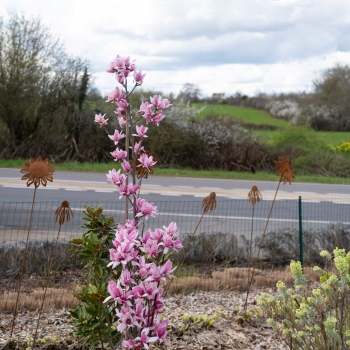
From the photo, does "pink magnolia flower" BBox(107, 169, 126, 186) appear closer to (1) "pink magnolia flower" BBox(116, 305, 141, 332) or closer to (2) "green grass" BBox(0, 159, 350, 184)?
(1) "pink magnolia flower" BBox(116, 305, 141, 332)

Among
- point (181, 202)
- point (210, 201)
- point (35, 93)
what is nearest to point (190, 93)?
point (35, 93)

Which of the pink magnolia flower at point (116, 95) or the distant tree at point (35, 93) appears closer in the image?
the pink magnolia flower at point (116, 95)

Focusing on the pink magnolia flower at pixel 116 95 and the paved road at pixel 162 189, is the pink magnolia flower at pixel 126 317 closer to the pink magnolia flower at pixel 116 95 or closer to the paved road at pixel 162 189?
the pink magnolia flower at pixel 116 95

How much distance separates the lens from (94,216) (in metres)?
3.92

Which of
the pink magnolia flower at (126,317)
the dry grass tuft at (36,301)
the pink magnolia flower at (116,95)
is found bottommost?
the dry grass tuft at (36,301)

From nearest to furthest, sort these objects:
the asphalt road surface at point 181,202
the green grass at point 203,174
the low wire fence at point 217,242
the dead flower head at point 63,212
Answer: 1. the dead flower head at point 63,212
2. the low wire fence at point 217,242
3. the asphalt road surface at point 181,202
4. the green grass at point 203,174

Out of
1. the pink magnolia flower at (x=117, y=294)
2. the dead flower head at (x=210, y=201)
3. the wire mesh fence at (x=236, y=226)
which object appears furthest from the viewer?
the wire mesh fence at (x=236, y=226)

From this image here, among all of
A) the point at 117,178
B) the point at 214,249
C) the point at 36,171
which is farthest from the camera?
the point at 214,249

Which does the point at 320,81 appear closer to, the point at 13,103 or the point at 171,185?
the point at 13,103

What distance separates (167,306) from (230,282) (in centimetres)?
116

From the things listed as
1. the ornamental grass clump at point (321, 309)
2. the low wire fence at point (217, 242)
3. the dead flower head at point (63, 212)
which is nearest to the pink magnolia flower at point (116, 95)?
the dead flower head at point (63, 212)

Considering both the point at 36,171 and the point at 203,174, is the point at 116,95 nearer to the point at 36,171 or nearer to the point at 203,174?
the point at 36,171

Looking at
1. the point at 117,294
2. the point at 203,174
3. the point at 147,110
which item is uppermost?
the point at 147,110

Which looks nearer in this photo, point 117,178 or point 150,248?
point 150,248
